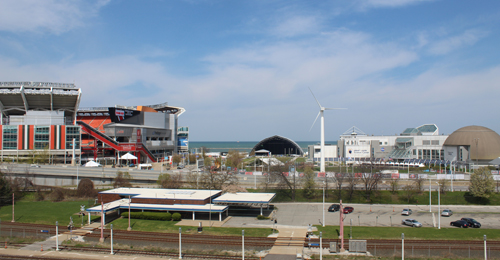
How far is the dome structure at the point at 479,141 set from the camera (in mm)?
91125

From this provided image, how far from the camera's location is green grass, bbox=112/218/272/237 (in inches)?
1491

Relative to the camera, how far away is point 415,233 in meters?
37.4

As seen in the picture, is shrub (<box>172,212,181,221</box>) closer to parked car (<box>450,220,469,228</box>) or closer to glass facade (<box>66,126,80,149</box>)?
parked car (<box>450,220,469,228</box>)

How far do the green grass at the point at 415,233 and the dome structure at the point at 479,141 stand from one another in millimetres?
63000

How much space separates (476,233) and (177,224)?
35.5m

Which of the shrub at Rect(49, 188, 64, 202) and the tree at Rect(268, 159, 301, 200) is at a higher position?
the tree at Rect(268, 159, 301, 200)

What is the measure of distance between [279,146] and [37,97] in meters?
114

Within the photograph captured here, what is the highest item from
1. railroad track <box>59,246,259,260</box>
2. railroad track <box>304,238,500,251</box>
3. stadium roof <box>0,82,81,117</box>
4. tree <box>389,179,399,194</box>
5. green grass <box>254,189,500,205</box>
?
stadium roof <box>0,82,81,117</box>

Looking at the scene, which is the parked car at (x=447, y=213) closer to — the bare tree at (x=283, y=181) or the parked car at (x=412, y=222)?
the parked car at (x=412, y=222)

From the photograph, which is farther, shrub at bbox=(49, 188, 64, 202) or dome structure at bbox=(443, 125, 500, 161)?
dome structure at bbox=(443, 125, 500, 161)

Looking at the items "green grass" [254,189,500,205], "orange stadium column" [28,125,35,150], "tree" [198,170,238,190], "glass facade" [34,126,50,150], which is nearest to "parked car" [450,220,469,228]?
"green grass" [254,189,500,205]

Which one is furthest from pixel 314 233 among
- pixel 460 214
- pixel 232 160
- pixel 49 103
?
pixel 49 103

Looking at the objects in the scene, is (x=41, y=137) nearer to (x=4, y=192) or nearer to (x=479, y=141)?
(x=4, y=192)

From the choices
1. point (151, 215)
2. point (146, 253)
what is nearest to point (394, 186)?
point (151, 215)
